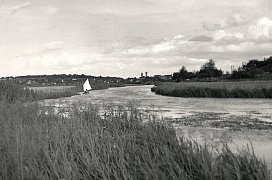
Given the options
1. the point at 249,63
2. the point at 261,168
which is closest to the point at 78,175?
the point at 261,168

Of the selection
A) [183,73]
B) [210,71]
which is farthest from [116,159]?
[183,73]

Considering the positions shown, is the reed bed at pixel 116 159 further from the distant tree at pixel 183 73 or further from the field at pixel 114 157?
the distant tree at pixel 183 73

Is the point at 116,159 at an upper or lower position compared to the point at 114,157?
upper

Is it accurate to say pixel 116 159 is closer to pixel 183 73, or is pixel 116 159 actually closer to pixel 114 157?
pixel 114 157

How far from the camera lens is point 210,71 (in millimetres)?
99312

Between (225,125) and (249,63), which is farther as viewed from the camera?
(249,63)

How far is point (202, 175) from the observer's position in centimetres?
560

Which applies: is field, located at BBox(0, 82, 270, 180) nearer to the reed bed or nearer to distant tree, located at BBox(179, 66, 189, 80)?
the reed bed

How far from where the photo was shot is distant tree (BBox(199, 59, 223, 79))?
99125 millimetres

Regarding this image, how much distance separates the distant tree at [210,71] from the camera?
3903 inches

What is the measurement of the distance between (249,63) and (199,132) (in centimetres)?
9629

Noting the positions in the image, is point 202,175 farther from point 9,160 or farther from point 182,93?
point 182,93

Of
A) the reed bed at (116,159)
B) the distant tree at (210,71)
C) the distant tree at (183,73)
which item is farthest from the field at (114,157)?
the distant tree at (183,73)

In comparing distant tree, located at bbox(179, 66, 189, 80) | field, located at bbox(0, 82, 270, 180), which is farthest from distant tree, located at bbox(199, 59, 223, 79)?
field, located at bbox(0, 82, 270, 180)
